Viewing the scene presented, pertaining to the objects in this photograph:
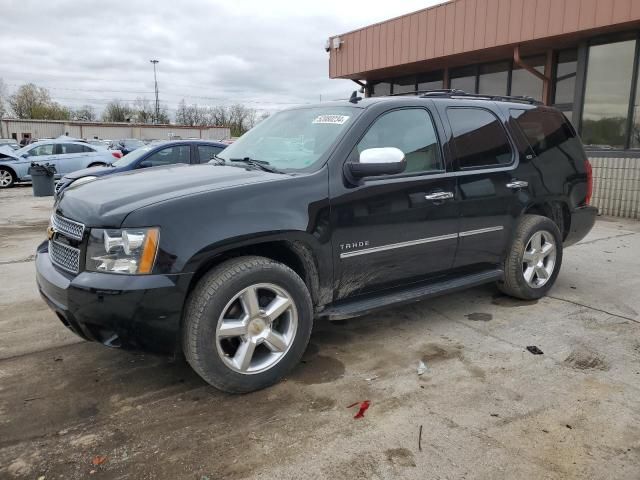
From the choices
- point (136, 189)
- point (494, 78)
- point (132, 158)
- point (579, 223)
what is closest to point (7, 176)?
point (132, 158)

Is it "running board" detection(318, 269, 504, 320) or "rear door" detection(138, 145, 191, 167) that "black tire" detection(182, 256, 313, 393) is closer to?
"running board" detection(318, 269, 504, 320)

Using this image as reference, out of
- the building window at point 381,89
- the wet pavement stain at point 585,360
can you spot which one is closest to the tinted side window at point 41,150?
the building window at point 381,89

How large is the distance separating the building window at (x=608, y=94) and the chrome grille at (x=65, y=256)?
10.2 metres

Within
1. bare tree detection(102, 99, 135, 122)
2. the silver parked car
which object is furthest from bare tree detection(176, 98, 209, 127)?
the silver parked car

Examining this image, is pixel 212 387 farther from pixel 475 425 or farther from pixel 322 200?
pixel 475 425

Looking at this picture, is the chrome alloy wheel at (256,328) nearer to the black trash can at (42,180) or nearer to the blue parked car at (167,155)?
the blue parked car at (167,155)

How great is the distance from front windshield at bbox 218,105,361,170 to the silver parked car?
14.8m

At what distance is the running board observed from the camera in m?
3.46

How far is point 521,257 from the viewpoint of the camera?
461cm

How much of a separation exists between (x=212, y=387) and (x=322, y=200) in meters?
1.37

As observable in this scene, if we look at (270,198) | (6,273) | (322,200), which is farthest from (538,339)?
(6,273)

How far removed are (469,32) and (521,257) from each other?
8533mm

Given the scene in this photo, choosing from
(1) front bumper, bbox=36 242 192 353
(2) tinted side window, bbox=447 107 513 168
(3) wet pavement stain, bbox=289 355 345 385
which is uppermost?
(2) tinted side window, bbox=447 107 513 168

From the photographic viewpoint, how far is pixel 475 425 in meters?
2.79
